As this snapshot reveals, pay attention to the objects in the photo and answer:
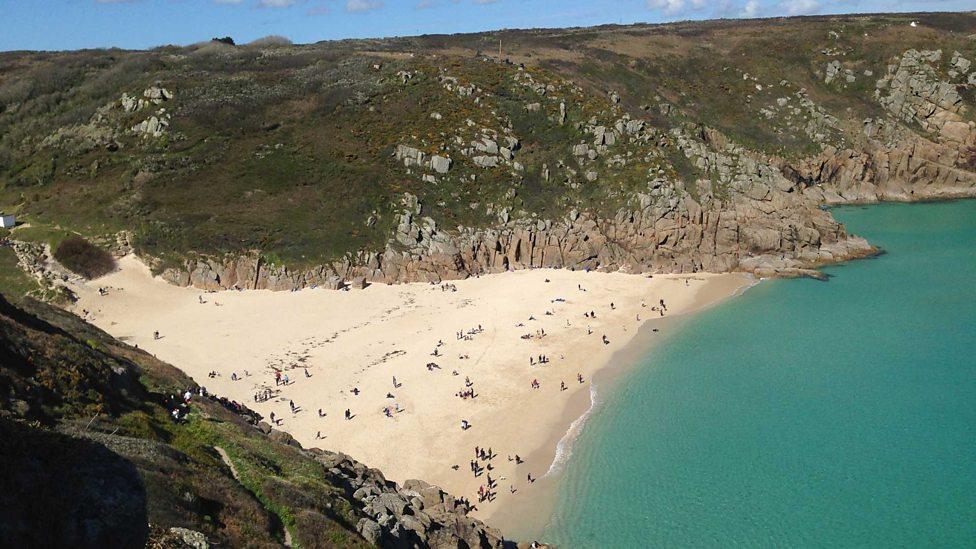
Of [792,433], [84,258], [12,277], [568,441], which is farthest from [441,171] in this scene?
[792,433]

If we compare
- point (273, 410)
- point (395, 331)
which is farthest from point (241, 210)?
point (273, 410)

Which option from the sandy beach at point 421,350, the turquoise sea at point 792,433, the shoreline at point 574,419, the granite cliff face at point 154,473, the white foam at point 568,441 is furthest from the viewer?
the sandy beach at point 421,350

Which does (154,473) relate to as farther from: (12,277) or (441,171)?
(441,171)

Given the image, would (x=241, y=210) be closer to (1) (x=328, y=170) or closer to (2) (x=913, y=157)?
(1) (x=328, y=170)

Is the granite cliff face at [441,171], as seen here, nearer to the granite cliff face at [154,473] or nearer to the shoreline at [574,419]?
the shoreline at [574,419]

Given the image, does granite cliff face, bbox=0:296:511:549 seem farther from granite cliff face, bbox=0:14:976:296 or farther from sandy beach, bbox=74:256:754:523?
granite cliff face, bbox=0:14:976:296

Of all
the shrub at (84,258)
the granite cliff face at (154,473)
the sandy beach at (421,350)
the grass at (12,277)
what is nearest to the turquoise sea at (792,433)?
the sandy beach at (421,350)
